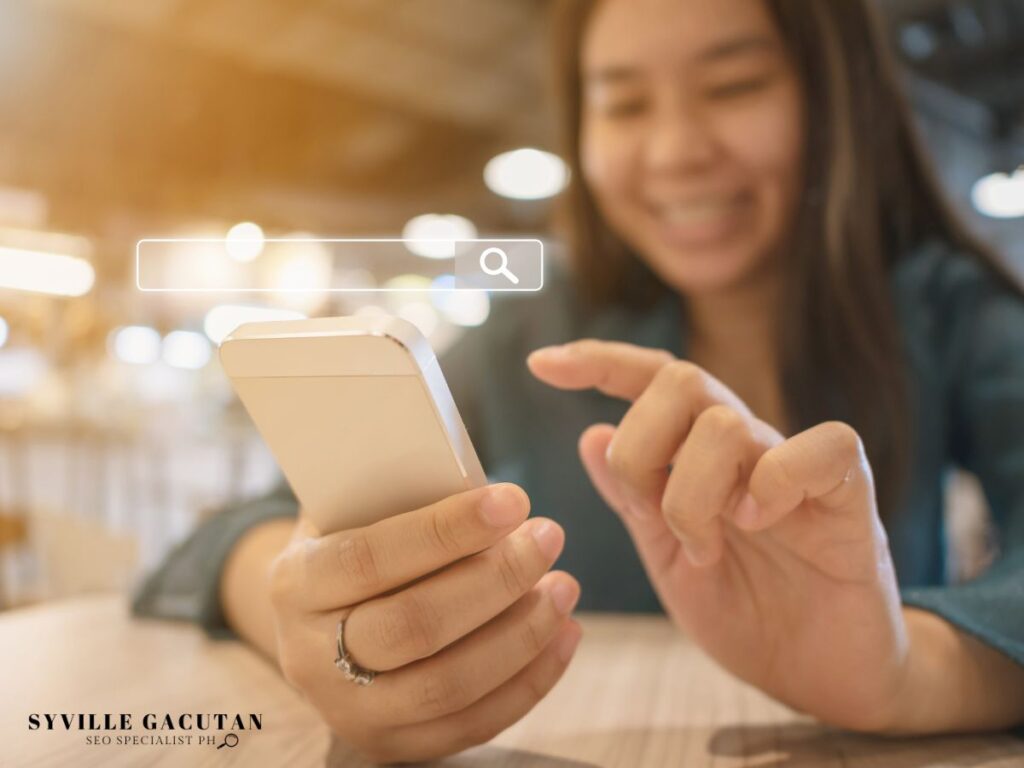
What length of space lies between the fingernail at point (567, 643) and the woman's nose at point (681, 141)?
223 mm

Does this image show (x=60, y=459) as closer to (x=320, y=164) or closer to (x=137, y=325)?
(x=137, y=325)

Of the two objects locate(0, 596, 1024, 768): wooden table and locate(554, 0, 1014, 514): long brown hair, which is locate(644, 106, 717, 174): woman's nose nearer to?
locate(554, 0, 1014, 514): long brown hair

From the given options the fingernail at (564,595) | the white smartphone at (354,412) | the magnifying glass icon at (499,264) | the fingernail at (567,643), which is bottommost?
the fingernail at (567,643)

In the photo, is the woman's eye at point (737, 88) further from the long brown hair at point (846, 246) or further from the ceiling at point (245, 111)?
the ceiling at point (245, 111)

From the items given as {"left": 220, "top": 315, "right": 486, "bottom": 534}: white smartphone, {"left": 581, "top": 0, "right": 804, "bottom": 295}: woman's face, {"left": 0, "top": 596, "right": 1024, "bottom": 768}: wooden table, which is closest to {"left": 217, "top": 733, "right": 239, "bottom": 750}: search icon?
{"left": 0, "top": 596, "right": 1024, "bottom": 768}: wooden table

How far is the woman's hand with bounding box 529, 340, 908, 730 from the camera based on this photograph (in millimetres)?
234

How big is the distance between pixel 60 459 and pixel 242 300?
22cm

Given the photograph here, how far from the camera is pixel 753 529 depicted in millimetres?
241

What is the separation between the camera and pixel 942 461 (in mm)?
406

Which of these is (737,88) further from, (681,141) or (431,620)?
(431,620)

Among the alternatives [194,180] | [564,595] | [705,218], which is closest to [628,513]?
[564,595]

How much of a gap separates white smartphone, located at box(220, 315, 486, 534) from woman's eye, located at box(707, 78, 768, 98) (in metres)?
0.21

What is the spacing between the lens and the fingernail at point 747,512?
235 mm

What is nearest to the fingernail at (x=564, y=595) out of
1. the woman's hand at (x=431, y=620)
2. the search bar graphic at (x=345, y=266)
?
the woman's hand at (x=431, y=620)
